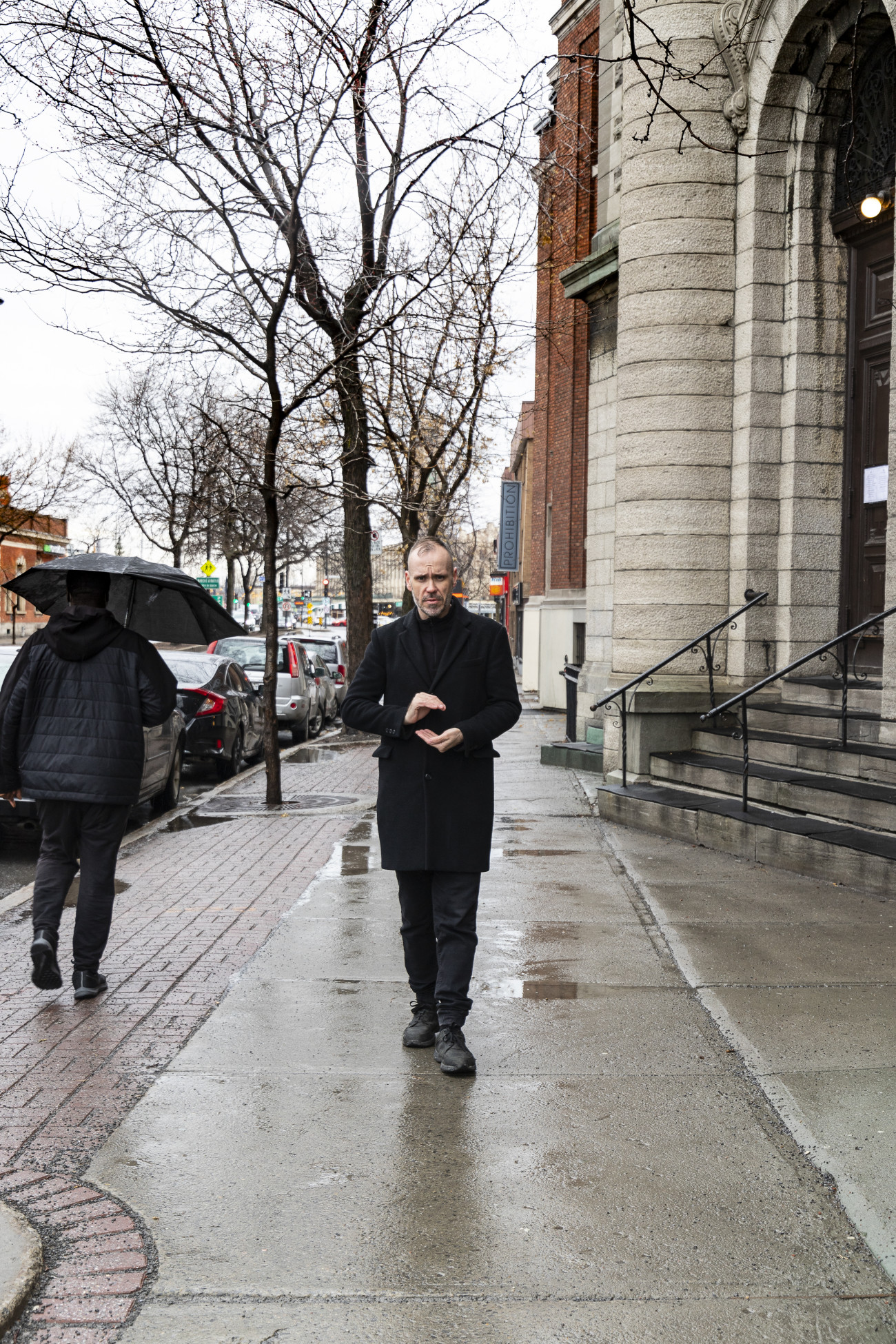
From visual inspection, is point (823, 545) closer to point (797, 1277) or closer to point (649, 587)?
point (649, 587)

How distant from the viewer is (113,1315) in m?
3.09

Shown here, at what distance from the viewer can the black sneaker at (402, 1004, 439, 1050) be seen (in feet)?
16.6

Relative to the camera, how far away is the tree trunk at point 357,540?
63.3 ft

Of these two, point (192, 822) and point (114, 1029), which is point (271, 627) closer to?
point (192, 822)

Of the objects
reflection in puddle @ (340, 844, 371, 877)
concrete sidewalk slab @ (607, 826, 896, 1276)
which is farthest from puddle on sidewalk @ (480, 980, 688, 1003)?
reflection in puddle @ (340, 844, 371, 877)

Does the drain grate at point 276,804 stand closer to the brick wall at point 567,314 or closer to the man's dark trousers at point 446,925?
the man's dark trousers at point 446,925

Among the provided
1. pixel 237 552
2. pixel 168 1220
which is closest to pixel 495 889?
pixel 168 1220

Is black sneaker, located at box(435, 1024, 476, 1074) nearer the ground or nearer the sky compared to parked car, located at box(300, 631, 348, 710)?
nearer the ground

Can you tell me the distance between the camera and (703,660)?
12.5 metres

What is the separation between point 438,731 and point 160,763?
25.4ft

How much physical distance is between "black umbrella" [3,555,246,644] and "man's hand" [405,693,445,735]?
6.75ft

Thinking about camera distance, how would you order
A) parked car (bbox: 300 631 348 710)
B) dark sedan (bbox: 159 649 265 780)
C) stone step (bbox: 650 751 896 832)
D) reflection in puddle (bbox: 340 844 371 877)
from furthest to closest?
parked car (bbox: 300 631 348 710), dark sedan (bbox: 159 649 265 780), reflection in puddle (bbox: 340 844 371 877), stone step (bbox: 650 751 896 832)

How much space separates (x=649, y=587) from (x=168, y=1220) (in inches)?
382

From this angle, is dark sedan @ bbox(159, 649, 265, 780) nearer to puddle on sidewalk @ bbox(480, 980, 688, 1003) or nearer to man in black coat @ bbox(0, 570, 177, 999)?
man in black coat @ bbox(0, 570, 177, 999)
